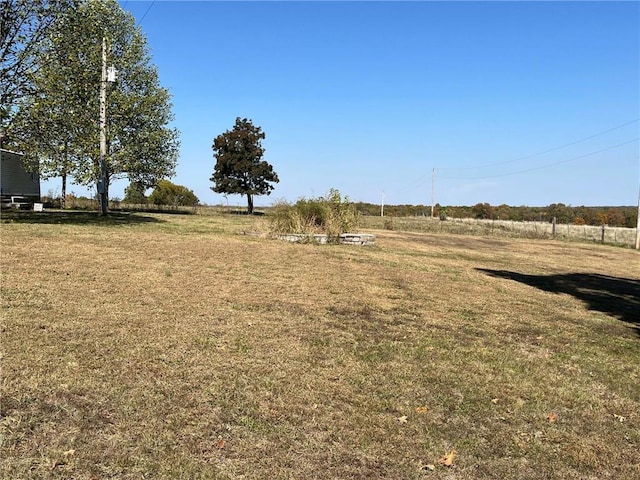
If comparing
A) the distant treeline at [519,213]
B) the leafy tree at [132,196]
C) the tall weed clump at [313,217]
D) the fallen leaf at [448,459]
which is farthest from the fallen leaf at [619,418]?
the distant treeline at [519,213]

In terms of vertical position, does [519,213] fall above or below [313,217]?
above

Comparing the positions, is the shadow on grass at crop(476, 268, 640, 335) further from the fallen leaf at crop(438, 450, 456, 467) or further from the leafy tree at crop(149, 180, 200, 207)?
the leafy tree at crop(149, 180, 200, 207)

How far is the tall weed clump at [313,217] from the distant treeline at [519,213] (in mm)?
39337

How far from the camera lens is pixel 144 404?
2.79 m

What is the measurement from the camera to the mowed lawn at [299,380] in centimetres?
239

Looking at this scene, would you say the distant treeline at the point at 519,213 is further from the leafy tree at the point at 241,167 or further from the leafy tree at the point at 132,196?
the leafy tree at the point at 132,196

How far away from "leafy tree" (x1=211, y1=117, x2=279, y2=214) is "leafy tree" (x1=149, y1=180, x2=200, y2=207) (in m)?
3.66

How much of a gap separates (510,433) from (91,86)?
1736 cm

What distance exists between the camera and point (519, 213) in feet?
223

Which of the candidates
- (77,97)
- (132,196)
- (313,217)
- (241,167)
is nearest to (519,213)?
(241,167)

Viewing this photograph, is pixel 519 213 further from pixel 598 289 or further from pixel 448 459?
pixel 448 459

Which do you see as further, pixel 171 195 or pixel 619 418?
pixel 171 195

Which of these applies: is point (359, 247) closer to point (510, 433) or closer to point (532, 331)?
point (532, 331)

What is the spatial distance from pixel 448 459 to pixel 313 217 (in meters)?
11.4
